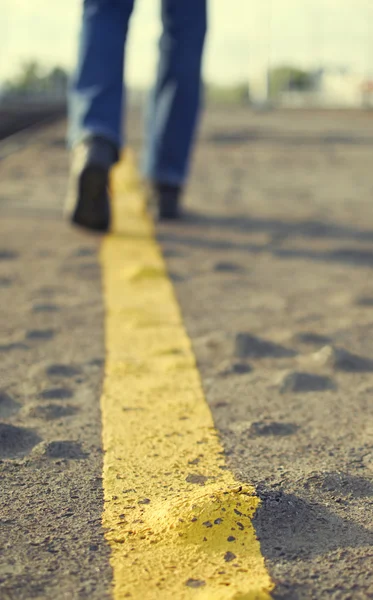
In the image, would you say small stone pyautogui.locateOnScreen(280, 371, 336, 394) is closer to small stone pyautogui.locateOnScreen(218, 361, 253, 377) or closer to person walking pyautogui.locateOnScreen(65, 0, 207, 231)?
small stone pyautogui.locateOnScreen(218, 361, 253, 377)

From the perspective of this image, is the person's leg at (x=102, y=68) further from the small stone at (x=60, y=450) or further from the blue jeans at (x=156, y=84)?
the small stone at (x=60, y=450)

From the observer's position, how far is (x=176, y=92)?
3.38 meters

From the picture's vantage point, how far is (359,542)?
980 millimetres

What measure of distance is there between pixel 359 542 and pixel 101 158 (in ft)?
6.65

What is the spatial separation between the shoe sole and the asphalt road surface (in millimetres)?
73

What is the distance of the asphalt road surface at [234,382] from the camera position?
956 mm

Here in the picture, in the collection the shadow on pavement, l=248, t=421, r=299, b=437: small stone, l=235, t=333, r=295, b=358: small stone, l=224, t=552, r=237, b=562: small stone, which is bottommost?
the shadow on pavement

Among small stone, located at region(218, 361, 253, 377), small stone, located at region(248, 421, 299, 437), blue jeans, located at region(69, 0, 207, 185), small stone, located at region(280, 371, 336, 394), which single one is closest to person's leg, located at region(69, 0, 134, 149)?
blue jeans, located at region(69, 0, 207, 185)

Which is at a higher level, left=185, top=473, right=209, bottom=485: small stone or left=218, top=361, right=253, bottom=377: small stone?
left=185, top=473, right=209, bottom=485: small stone

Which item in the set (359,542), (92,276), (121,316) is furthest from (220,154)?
(359,542)

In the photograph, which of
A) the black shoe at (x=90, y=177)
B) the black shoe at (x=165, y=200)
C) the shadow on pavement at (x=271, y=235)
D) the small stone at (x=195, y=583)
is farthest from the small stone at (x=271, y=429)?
the black shoe at (x=165, y=200)

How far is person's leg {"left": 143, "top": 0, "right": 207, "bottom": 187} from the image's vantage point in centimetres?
324

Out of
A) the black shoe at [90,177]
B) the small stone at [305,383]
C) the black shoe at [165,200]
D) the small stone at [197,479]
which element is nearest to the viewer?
the small stone at [197,479]

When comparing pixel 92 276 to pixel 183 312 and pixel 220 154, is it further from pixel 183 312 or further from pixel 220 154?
pixel 220 154
